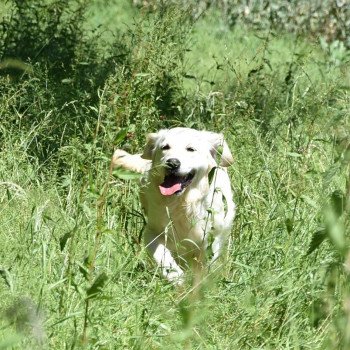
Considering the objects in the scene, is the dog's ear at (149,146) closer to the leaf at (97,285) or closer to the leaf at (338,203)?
the leaf at (97,285)

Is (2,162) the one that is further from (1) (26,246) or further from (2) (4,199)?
(1) (26,246)

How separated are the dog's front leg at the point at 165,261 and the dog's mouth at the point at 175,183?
11.3 inches

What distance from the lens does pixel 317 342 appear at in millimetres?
4715

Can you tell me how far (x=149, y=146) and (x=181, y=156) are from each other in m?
0.41

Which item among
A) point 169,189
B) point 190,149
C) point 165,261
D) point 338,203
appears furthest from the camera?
point 190,149

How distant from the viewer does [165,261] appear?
6055 millimetres

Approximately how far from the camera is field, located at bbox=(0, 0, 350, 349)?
388 centimetres

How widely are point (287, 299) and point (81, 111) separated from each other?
3520mm

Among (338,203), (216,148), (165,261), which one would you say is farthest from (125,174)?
(216,148)

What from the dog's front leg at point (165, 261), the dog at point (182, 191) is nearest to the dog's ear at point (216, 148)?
the dog at point (182, 191)

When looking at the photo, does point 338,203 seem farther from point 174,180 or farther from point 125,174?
point 174,180

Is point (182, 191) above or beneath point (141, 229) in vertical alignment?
above

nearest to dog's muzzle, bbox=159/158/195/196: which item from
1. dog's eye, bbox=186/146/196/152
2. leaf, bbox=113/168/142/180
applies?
dog's eye, bbox=186/146/196/152

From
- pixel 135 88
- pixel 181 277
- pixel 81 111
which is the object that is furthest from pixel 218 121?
pixel 181 277
